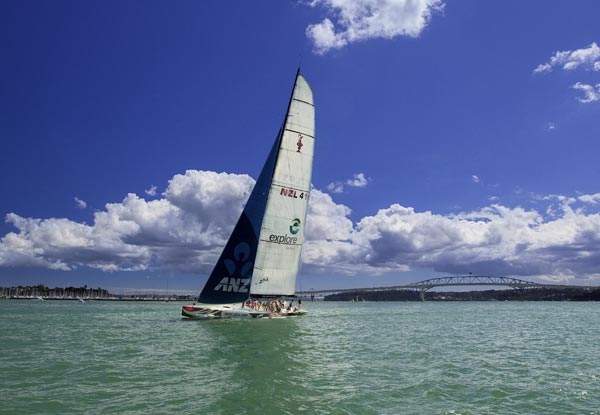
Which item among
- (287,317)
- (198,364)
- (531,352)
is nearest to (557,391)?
(531,352)

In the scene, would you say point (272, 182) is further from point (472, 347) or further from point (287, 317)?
point (472, 347)

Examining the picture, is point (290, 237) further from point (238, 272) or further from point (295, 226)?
point (238, 272)

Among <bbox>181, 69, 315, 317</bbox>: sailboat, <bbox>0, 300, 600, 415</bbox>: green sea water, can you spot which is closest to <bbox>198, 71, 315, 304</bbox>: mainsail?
<bbox>181, 69, 315, 317</bbox>: sailboat

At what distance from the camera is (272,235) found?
3712 cm

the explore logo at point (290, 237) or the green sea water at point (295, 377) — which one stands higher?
the explore logo at point (290, 237)

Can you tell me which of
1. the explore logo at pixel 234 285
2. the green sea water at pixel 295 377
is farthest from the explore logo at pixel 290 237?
the green sea water at pixel 295 377

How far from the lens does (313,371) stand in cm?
1496

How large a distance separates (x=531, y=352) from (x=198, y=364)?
14153 mm

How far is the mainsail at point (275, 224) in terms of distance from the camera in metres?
36.3

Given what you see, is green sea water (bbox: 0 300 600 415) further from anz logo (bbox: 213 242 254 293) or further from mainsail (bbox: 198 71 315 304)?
mainsail (bbox: 198 71 315 304)

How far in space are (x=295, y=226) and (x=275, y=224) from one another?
1985 mm

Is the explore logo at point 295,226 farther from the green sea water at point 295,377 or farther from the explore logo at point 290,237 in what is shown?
the green sea water at point 295,377

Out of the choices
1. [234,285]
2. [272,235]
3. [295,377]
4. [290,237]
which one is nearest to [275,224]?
[272,235]

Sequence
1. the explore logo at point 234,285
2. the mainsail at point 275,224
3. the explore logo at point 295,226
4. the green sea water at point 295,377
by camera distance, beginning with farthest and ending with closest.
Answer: the explore logo at point 295,226 < the mainsail at point 275,224 < the explore logo at point 234,285 < the green sea water at point 295,377
